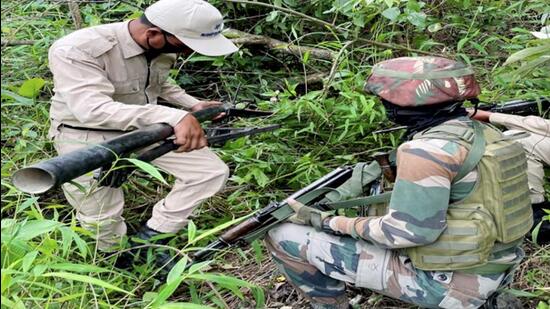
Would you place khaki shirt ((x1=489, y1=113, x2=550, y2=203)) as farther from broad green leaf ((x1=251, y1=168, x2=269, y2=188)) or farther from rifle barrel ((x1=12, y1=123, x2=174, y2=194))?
rifle barrel ((x1=12, y1=123, x2=174, y2=194))

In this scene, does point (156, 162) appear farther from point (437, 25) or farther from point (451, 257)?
point (437, 25)

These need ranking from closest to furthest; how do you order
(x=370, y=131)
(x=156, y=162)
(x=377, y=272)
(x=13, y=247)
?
1. (x=13, y=247)
2. (x=377, y=272)
3. (x=156, y=162)
4. (x=370, y=131)

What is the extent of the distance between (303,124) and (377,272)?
1.95 metres

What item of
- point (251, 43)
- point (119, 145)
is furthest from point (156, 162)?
point (251, 43)

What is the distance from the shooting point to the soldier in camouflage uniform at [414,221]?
2207 millimetres

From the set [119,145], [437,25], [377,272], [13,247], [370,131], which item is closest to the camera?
[13,247]

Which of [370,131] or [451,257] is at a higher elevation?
[451,257]

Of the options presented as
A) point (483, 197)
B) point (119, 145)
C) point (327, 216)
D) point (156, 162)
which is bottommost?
point (156, 162)

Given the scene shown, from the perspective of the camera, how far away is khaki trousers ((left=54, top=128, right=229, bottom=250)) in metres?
3.26

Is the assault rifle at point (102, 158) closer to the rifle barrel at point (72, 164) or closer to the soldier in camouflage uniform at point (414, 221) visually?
the rifle barrel at point (72, 164)

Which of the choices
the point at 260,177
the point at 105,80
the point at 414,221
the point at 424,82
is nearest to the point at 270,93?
the point at 260,177

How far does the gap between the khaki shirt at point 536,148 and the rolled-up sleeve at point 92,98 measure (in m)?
1.82

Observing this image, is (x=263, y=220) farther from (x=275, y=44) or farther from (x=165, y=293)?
(x=275, y=44)

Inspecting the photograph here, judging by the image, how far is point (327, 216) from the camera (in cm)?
262
